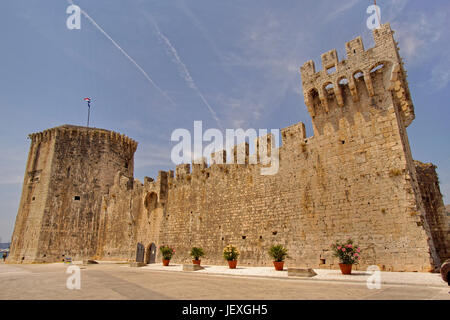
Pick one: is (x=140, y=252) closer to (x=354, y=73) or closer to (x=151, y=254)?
(x=151, y=254)

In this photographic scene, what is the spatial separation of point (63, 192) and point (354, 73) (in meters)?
26.5

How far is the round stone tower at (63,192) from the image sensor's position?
82.2 ft

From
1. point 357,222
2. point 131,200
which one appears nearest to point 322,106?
point 357,222

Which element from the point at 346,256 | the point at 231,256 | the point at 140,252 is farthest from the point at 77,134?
the point at 346,256

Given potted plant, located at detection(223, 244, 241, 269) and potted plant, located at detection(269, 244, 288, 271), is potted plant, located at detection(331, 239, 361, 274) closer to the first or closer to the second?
potted plant, located at detection(269, 244, 288, 271)

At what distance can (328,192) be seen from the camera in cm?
1245

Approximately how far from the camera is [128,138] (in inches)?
1233

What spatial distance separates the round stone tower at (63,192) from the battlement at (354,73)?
21.9 metres

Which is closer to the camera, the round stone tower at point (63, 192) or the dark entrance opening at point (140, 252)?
the dark entrance opening at point (140, 252)

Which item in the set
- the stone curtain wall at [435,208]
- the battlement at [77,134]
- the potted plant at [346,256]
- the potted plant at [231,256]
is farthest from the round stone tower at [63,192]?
the stone curtain wall at [435,208]

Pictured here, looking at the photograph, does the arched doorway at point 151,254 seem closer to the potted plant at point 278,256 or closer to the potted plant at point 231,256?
the potted plant at point 231,256

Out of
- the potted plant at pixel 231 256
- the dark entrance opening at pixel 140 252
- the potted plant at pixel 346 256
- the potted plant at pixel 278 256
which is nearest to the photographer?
the potted plant at pixel 346 256
